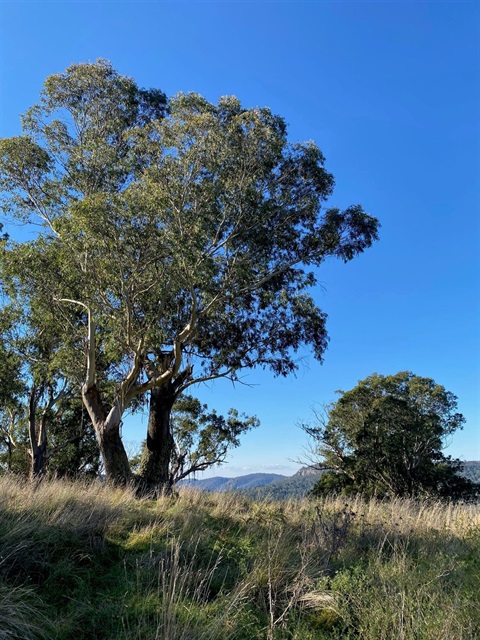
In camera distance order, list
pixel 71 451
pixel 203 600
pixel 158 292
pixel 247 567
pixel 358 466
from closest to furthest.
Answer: pixel 203 600 → pixel 247 567 → pixel 158 292 → pixel 71 451 → pixel 358 466

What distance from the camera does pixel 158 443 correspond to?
13.8m

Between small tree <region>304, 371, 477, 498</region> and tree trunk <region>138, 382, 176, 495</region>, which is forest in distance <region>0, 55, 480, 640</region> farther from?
small tree <region>304, 371, 477, 498</region>

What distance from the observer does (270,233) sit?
43.3ft

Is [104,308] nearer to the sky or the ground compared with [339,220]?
nearer to the ground

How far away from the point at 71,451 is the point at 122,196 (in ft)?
58.0

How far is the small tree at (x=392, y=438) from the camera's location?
26875 mm


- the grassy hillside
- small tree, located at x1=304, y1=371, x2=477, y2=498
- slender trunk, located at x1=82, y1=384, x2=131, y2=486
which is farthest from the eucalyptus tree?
small tree, located at x1=304, y1=371, x2=477, y2=498

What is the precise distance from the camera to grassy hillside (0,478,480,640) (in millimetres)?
3436

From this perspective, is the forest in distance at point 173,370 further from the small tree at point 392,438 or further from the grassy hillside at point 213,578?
the small tree at point 392,438

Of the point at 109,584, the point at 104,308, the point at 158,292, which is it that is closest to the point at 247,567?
the point at 109,584

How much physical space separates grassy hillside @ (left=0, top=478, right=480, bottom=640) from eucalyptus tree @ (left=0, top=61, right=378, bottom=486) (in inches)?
223

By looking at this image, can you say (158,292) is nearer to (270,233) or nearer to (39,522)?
(270,233)

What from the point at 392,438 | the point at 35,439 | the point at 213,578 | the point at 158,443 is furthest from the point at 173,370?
the point at 392,438

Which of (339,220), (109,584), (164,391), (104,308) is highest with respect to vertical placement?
A: (339,220)
